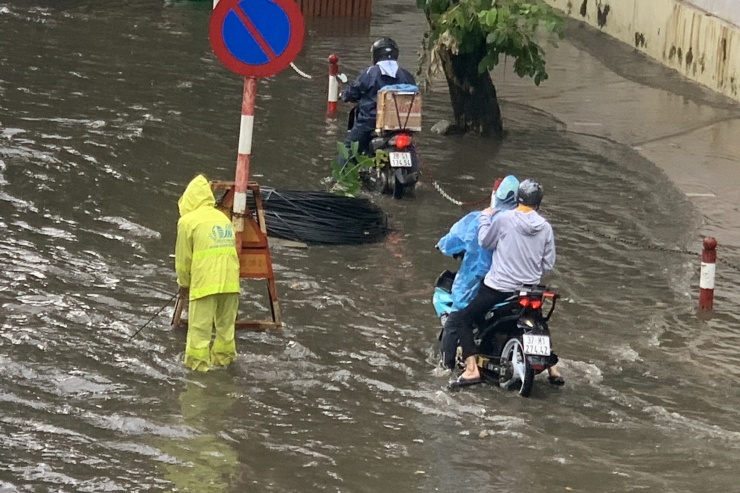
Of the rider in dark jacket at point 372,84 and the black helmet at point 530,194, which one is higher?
the rider in dark jacket at point 372,84

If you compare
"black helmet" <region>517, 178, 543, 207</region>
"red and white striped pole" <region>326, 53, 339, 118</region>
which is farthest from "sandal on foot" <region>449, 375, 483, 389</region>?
"red and white striped pole" <region>326, 53, 339, 118</region>

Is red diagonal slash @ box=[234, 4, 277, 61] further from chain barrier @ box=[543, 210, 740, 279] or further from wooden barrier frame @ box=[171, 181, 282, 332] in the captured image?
chain barrier @ box=[543, 210, 740, 279]

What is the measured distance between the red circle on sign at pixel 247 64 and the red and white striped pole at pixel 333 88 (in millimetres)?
7572

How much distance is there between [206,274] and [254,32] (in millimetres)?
1627

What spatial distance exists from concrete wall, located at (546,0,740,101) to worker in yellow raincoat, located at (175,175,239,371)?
1114cm

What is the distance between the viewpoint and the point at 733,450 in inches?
307

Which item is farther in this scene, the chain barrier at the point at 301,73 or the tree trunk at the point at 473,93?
the chain barrier at the point at 301,73

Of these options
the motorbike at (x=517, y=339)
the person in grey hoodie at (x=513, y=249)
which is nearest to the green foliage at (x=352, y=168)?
the motorbike at (x=517, y=339)

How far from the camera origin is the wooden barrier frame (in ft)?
30.7

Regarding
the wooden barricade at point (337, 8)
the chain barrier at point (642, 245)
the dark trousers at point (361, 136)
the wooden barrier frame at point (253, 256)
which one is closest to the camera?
the wooden barrier frame at point (253, 256)

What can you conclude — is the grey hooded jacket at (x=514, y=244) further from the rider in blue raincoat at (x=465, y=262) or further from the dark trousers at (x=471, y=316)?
the rider in blue raincoat at (x=465, y=262)

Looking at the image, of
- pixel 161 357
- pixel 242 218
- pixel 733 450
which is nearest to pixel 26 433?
pixel 161 357

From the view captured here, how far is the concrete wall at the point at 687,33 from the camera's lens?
18.3 metres

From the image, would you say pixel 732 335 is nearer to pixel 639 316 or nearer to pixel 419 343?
pixel 639 316
